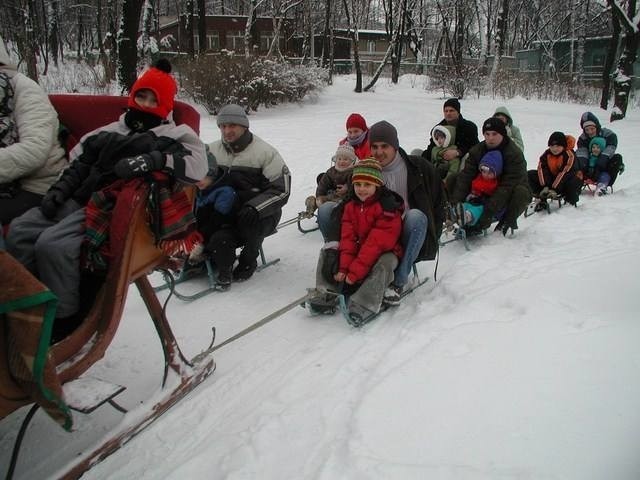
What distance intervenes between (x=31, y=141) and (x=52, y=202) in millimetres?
507

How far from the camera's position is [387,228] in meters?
3.63

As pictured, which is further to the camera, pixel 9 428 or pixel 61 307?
pixel 9 428

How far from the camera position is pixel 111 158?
2645 mm

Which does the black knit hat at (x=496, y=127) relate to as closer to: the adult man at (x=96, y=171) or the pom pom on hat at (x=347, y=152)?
the pom pom on hat at (x=347, y=152)

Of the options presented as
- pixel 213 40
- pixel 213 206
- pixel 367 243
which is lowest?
pixel 367 243

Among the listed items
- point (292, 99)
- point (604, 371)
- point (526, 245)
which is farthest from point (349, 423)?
point (292, 99)

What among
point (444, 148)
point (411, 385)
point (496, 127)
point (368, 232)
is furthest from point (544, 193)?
point (411, 385)

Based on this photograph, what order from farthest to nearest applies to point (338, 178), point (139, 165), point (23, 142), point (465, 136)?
point (465, 136) < point (338, 178) < point (23, 142) < point (139, 165)

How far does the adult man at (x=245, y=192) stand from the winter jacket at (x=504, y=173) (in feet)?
7.04

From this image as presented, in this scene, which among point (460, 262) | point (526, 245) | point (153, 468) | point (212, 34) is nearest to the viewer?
point (153, 468)

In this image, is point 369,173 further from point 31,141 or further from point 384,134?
point 31,141

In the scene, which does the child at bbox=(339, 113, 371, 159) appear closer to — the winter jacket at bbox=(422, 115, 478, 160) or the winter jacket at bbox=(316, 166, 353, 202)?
the winter jacket at bbox=(316, 166, 353, 202)

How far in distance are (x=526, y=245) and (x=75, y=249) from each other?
14.0 feet

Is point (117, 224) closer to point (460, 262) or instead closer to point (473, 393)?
point (473, 393)
